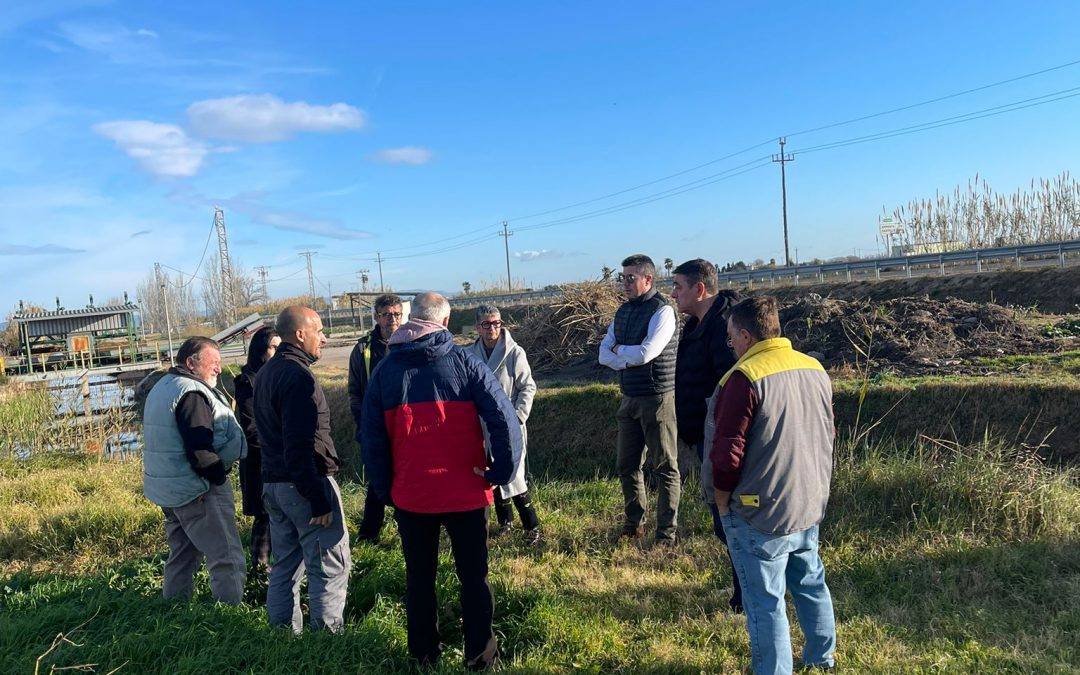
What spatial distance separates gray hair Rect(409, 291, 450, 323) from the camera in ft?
11.0

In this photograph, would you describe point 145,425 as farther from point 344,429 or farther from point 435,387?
point 344,429

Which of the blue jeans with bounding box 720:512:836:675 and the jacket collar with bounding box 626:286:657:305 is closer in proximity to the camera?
the blue jeans with bounding box 720:512:836:675

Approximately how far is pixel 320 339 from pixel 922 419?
5964 mm

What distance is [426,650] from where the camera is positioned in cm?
326

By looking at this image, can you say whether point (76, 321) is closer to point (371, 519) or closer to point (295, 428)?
point (371, 519)

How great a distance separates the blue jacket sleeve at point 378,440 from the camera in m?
3.19

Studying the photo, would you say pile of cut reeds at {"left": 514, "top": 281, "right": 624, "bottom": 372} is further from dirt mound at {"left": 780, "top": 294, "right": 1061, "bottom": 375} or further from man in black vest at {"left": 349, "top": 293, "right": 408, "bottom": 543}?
man in black vest at {"left": 349, "top": 293, "right": 408, "bottom": 543}

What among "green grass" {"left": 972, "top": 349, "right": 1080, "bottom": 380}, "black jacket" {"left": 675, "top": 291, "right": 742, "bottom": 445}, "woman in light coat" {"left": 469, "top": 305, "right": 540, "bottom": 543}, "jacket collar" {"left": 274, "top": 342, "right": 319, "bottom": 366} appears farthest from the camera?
"green grass" {"left": 972, "top": 349, "right": 1080, "bottom": 380}

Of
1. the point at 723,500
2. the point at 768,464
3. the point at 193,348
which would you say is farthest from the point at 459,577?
the point at 193,348

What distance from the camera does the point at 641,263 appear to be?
190 inches

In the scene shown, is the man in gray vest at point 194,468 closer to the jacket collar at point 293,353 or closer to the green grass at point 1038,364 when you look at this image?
the jacket collar at point 293,353

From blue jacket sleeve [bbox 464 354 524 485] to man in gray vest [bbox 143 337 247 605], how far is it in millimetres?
1807

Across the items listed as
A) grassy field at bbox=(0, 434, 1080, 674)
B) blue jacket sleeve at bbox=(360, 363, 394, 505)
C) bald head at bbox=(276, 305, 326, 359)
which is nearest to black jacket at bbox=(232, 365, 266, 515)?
grassy field at bbox=(0, 434, 1080, 674)

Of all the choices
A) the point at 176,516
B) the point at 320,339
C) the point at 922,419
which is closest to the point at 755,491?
the point at 320,339
